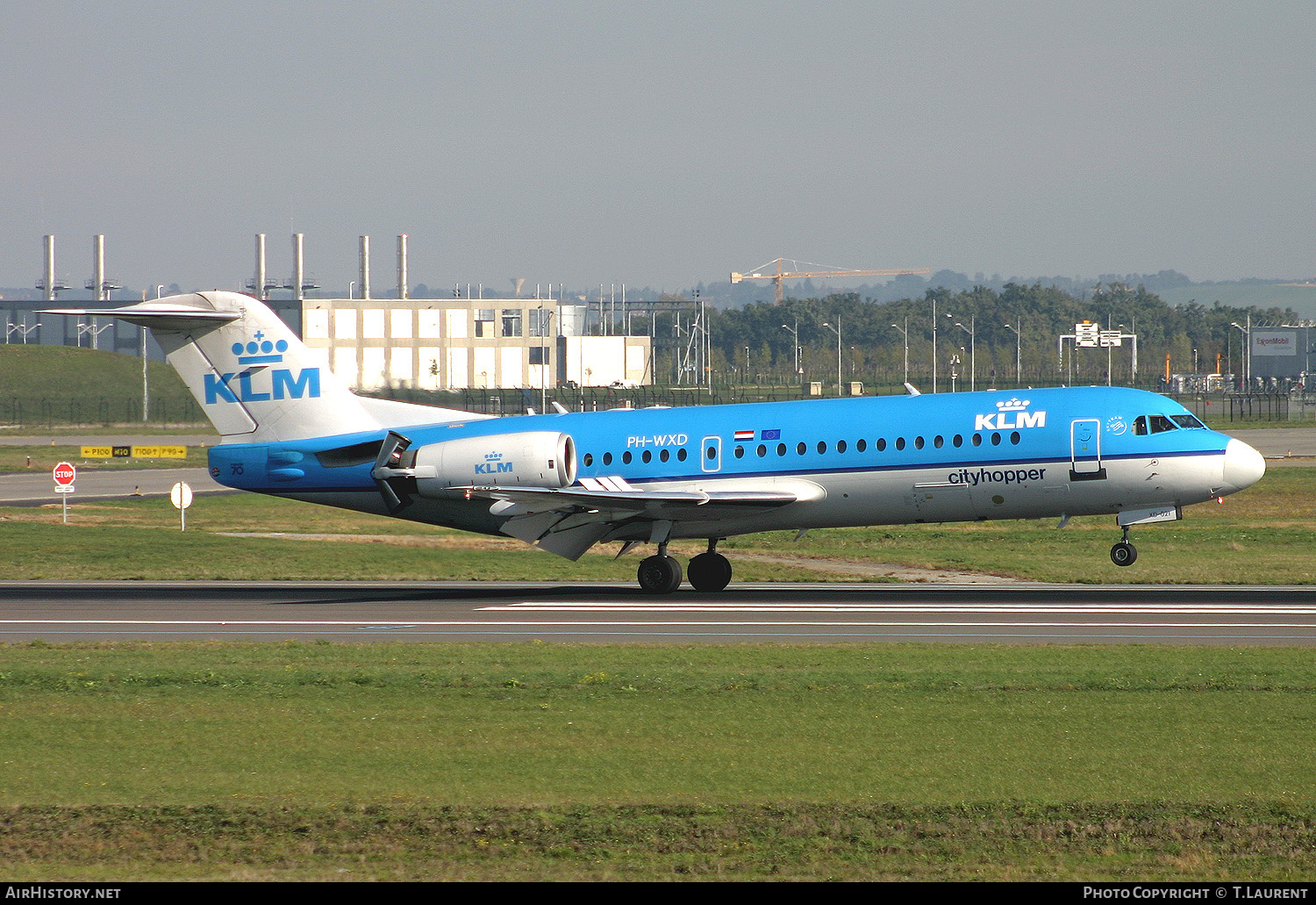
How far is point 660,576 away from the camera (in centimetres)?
3109

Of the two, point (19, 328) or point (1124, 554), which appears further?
point (19, 328)

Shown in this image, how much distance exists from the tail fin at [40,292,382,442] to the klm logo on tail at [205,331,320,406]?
2 centimetres

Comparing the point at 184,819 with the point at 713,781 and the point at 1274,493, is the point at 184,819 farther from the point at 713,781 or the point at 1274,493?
the point at 1274,493

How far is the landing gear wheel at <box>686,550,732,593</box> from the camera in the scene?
3184 cm

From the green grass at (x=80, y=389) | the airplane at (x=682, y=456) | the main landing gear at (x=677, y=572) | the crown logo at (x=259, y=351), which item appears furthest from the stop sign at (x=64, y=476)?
the green grass at (x=80, y=389)

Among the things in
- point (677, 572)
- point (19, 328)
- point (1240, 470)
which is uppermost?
point (19, 328)

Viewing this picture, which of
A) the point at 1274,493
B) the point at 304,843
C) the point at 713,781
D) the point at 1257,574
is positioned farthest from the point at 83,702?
the point at 1274,493

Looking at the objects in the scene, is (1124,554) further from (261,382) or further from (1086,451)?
(261,382)

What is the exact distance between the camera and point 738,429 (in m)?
31.1

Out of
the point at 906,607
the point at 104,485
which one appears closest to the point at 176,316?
the point at 906,607

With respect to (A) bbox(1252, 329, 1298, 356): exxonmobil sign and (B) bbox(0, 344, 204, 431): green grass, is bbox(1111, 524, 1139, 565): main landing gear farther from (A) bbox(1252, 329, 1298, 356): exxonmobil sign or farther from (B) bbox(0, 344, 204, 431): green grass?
(A) bbox(1252, 329, 1298, 356): exxonmobil sign

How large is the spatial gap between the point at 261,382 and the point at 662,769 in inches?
876

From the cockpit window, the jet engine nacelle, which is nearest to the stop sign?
the jet engine nacelle

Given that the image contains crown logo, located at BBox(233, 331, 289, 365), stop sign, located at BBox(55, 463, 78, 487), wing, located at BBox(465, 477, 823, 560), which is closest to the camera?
wing, located at BBox(465, 477, 823, 560)
